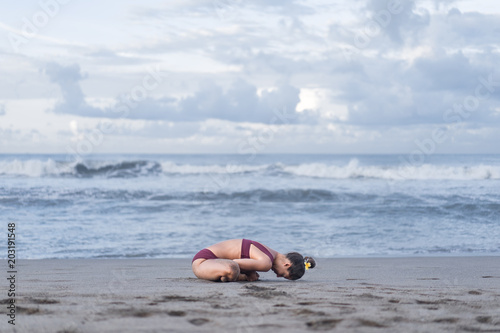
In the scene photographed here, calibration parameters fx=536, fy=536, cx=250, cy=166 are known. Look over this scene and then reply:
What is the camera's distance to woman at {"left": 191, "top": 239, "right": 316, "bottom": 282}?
548 centimetres

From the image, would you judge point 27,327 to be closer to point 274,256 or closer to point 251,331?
point 251,331

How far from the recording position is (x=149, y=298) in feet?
14.1

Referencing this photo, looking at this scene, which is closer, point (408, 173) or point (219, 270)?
point (219, 270)

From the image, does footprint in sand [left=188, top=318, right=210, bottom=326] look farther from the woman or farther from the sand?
the woman

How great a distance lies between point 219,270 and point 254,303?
1.40 m

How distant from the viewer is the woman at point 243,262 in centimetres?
548

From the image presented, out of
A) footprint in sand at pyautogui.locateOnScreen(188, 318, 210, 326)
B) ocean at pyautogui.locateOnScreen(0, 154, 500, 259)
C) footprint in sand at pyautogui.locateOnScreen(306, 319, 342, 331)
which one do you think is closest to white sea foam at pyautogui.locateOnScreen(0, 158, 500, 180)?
ocean at pyautogui.locateOnScreen(0, 154, 500, 259)

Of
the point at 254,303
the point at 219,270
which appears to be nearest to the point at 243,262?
the point at 219,270

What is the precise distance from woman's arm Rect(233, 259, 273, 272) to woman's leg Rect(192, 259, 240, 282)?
117mm

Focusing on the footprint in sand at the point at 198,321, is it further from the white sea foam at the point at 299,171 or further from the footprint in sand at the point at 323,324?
the white sea foam at the point at 299,171

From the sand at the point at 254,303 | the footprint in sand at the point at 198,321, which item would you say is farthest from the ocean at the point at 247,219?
the footprint in sand at the point at 198,321

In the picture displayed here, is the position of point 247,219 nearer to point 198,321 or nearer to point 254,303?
point 254,303

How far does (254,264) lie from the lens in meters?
5.52

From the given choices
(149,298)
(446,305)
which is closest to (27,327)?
(149,298)
